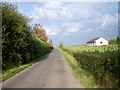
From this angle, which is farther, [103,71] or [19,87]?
[19,87]

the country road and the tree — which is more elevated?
the tree

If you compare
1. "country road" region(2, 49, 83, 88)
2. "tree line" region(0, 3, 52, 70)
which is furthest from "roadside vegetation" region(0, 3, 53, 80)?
"country road" region(2, 49, 83, 88)

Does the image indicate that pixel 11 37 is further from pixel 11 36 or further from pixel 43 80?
pixel 43 80

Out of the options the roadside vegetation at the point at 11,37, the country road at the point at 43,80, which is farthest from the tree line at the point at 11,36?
the country road at the point at 43,80

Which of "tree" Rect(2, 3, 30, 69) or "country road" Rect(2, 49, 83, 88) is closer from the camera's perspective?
"country road" Rect(2, 49, 83, 88)

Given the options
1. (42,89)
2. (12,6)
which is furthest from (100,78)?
(12,6)

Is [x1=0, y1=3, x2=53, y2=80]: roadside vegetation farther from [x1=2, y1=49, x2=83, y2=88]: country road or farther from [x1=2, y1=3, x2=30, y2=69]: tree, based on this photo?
[x1=2, y1=49, x2=83, y2=88]: country road

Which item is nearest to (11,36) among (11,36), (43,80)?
(11,36)

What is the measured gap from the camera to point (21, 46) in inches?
677

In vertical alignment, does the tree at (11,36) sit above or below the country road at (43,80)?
above

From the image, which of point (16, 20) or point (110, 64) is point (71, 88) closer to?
point (110, 64)

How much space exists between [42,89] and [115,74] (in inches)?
142

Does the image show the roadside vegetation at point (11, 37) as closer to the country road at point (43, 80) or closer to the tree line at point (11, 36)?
the tree line at point (11, 36)

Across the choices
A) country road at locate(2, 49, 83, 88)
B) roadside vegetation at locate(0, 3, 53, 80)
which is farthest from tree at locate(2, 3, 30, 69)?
country road at locate(2, 49, 83, 88)
